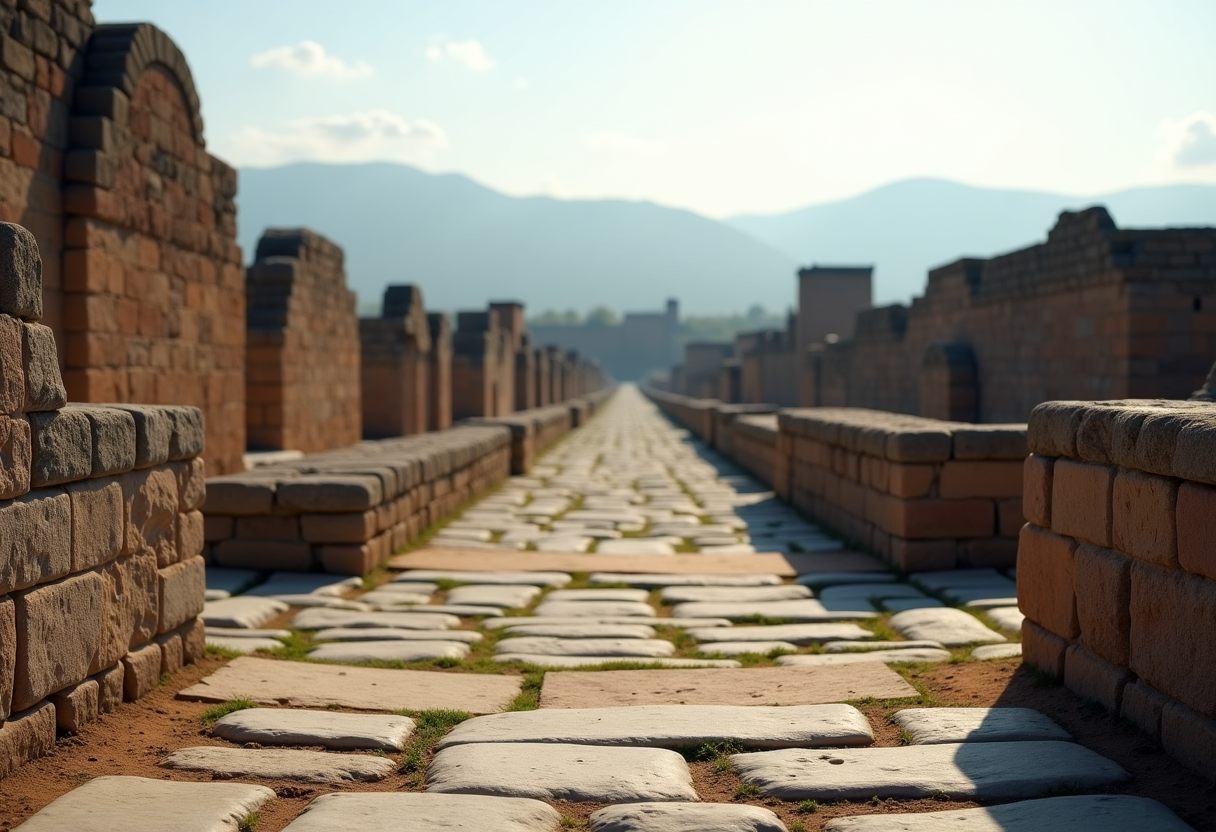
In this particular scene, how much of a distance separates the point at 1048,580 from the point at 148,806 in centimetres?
330

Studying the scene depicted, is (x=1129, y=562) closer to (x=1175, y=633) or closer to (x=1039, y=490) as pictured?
(x=1175, y=633)

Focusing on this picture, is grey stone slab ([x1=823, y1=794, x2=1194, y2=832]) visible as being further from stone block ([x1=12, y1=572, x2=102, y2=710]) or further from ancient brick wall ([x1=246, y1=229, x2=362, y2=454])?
ancient brick wall ([x1=246, y1=229, x2=362, y2=454])

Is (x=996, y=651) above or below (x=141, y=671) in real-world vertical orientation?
below

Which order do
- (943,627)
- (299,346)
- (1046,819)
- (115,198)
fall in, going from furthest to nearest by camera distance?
(299,346) → (115,198) → (943,627) → (1046,819)

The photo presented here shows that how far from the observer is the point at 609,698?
444 cm

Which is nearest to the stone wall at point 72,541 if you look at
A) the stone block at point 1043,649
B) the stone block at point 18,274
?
the stone block at point 18,274

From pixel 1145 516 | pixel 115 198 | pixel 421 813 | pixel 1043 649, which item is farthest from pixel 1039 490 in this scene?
pixel 115 198

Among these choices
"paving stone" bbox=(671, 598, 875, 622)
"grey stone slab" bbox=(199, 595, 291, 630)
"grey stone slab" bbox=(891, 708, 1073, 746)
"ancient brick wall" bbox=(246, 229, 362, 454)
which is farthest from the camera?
"ancient brick wall" bbox=(246, 229, 362, 454)

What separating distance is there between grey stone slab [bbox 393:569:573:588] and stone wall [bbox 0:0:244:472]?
98.1 inches

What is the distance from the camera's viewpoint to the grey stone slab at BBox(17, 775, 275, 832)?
2.95 m

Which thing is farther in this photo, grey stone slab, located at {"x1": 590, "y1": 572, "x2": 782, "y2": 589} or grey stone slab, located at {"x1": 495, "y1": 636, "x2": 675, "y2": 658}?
grey stone slab, located at {"x1": 590, "y1": 572, "x2": 782, "y2": 589}

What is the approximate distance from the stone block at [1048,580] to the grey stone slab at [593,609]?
2220 millimetres

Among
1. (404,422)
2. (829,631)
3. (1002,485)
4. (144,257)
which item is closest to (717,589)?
(829,631)

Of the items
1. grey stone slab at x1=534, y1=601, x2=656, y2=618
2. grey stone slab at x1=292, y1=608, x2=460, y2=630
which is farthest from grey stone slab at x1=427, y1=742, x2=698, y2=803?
grey stone slab at x1=534, y1=601, x2=656, y2=618
